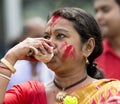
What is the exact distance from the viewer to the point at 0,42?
13609 millimetres

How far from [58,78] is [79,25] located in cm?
43

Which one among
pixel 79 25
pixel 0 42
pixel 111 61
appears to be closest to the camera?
pixel 79 25

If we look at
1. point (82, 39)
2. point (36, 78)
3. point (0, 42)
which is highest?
point (82, 39)

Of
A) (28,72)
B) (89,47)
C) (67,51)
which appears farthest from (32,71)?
(67,51)

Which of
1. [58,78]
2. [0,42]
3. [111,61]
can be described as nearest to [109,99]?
[58,78]

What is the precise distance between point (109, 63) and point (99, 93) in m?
2.26

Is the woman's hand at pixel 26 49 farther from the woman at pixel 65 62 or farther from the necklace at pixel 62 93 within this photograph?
the necklace at pixel 62 93

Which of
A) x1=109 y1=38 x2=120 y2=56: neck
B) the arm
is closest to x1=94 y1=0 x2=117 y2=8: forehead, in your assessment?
x1=109 y1=38 x2=120 y2=56: neck

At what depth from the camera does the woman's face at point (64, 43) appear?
16.7 ft

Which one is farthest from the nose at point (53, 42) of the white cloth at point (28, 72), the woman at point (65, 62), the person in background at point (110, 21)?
the person in background at point (110, 21)

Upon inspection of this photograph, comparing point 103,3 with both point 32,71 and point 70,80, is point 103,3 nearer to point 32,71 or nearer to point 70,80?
point 32,71

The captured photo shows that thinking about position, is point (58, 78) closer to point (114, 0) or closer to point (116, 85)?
point (116, 85)

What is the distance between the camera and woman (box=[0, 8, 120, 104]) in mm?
4961

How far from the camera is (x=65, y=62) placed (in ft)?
16.8
